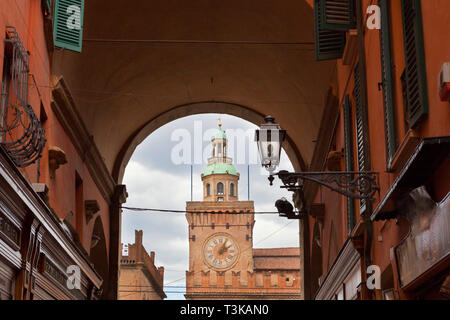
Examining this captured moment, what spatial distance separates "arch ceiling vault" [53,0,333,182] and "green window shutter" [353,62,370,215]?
13.4 ft

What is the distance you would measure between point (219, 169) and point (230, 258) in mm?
17481

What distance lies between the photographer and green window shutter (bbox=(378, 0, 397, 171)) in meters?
8.45

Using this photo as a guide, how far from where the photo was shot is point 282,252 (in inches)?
3649

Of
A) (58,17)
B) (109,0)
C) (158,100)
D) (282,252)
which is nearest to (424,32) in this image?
(58,17)

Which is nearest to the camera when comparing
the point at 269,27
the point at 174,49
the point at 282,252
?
the point at 269,27

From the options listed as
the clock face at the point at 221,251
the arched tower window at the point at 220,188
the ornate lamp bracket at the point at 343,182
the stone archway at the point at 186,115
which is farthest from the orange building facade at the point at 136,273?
the ornate lamp bracket at the point at 343,182

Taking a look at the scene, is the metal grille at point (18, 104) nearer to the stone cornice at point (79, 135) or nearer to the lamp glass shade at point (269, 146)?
the lamp glass shade at point (269, 146)

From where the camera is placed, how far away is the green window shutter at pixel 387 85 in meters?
8.45

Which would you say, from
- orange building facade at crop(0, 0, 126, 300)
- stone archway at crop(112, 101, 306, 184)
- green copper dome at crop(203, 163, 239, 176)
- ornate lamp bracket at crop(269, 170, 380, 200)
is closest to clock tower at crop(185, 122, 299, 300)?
green copper dome at crop(203, 163, 239, 176)

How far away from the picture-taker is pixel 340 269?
13062 mm

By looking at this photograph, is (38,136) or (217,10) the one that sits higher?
(217,10)

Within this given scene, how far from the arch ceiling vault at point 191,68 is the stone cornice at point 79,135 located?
0.49 meters
